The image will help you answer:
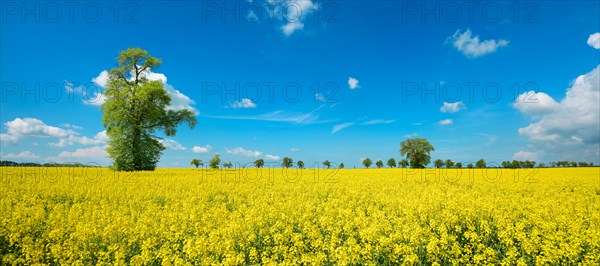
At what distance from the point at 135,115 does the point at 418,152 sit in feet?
193

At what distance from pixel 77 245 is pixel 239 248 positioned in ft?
11.7

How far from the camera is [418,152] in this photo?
70.1m

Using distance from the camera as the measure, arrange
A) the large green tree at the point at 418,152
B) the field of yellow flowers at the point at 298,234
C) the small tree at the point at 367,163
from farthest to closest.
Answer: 1. the small tree at the point at 367,163
2. the large green tree at the point at 418,152
3. the field of yellow flowers at the point at 298,234

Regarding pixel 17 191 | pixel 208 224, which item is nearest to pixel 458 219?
pixel 208 224

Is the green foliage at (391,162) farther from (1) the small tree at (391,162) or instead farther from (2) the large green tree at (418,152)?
(2) the large green tree at (418,152)

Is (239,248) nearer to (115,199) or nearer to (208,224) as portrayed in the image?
(208,224)

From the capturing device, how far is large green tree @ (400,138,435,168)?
6975 cm

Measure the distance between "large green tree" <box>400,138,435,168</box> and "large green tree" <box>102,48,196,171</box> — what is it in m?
53.8

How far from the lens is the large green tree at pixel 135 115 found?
3097 centimetres

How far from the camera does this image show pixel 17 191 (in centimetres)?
1457

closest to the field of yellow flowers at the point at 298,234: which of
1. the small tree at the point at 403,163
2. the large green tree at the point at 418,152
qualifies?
the large green tree at the point at 418,152

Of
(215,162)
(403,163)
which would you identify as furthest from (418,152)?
(215,162)

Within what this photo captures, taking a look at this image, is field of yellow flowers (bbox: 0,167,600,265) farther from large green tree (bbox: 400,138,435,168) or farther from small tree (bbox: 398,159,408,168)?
small tree (bbox: 398,159,408,168)

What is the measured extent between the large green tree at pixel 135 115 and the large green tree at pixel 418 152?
5377 cm
